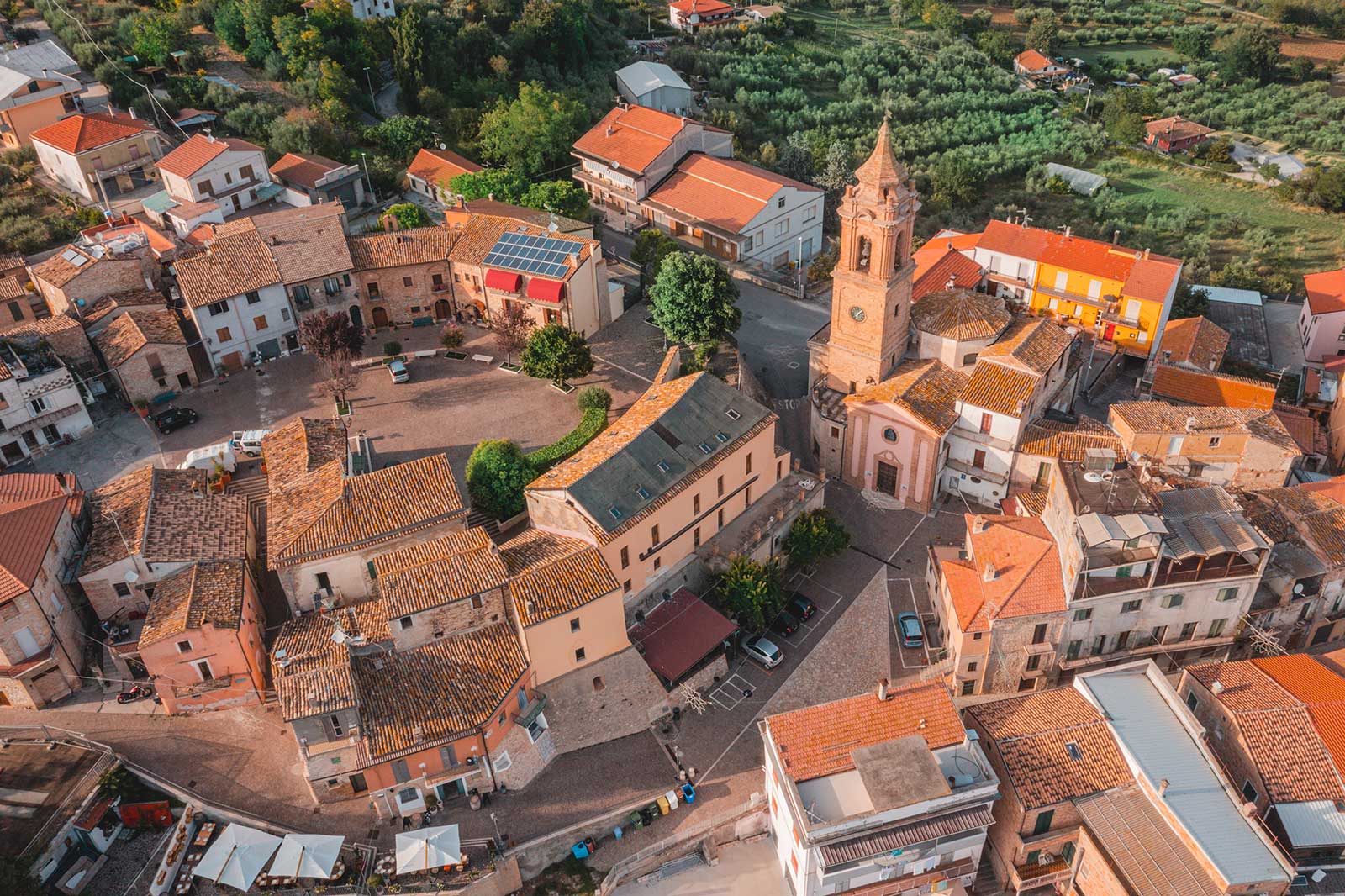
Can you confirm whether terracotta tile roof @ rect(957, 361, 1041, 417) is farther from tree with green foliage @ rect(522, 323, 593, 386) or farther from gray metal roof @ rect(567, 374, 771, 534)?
tree with green foliage @ rect(522, 323, 593, 386)

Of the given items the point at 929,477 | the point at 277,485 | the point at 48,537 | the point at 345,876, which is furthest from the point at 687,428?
the point at 48,537

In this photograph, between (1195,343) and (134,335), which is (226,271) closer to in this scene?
(134,335)

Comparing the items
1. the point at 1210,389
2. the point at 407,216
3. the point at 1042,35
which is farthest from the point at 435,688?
the point at 1042,35

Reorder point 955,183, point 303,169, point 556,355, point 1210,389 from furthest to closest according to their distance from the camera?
point 955,183, point 303,169, point 1210,389, point 556,355

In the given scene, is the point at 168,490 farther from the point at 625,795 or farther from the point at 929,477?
the point at 929,477

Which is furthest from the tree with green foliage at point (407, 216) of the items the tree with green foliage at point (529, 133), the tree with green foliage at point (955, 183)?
the tree with green foliage at point (955, 183)

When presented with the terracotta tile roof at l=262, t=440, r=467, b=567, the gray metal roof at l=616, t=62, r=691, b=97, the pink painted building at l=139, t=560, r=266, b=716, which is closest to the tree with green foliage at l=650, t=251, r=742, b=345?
the terracotta tile roof at l=262, t=440, r=467, b=567
